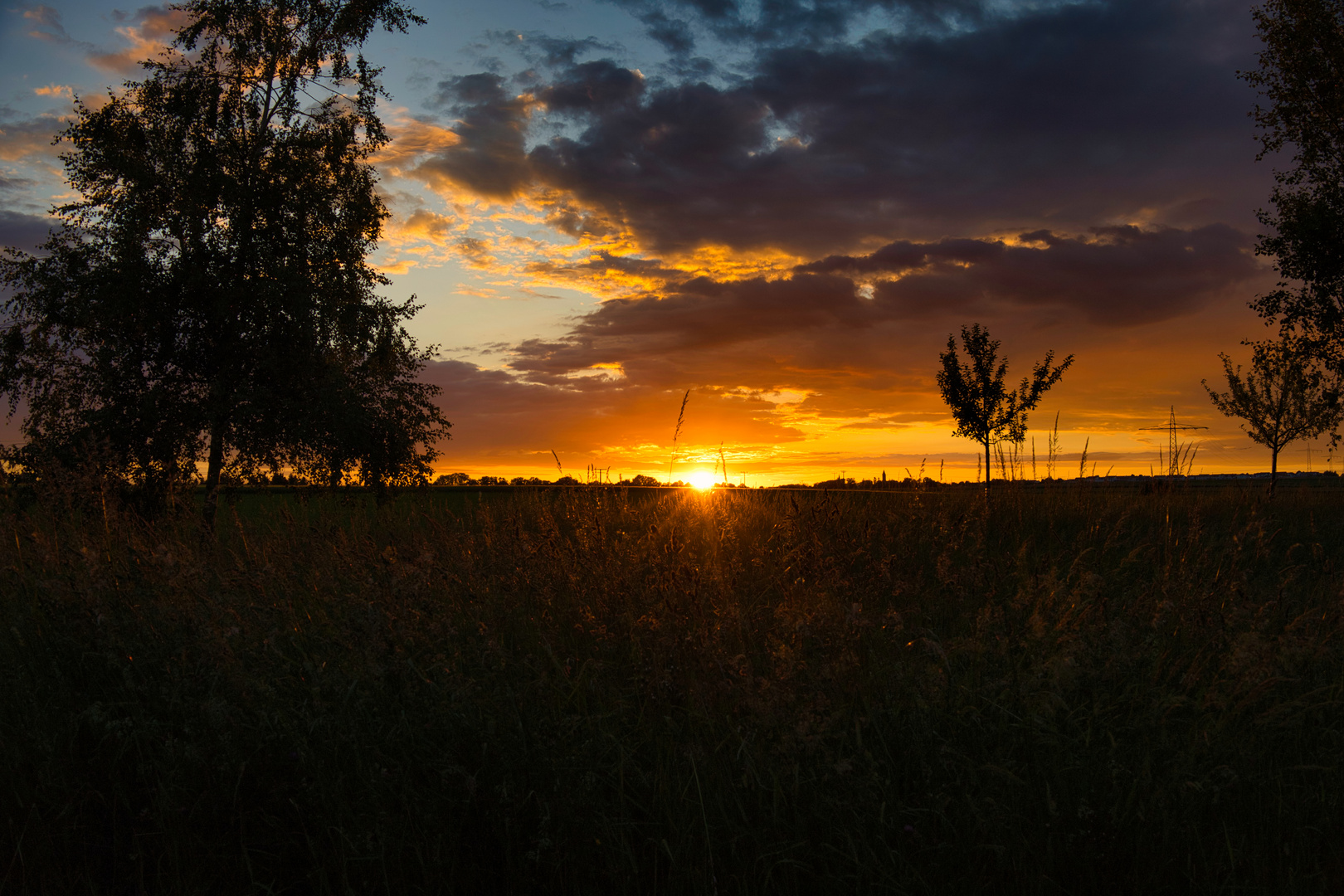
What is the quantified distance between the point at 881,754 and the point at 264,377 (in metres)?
17.3

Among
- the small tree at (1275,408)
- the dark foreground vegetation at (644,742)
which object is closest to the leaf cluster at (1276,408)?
the small tree at (1275,408)

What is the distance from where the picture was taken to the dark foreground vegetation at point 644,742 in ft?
8.48

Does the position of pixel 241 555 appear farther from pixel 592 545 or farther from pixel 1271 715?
pixel 1271 715

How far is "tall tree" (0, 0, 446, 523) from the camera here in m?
15.3

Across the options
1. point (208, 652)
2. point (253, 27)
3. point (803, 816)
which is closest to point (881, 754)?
point (803, 816)

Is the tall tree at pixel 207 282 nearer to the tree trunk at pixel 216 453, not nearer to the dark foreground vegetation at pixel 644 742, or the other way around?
the tree trunk at pixel 216 453

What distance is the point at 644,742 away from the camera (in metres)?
3.08

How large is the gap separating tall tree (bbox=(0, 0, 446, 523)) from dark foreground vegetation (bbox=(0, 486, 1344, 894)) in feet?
39.8

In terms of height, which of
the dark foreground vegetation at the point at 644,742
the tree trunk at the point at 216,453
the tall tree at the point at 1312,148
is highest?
the tall tree at the point at 1312,148

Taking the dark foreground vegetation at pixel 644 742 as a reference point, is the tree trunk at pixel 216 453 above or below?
above

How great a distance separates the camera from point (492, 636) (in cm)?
373

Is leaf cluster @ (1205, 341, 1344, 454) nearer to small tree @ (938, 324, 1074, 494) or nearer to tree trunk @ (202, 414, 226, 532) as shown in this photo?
small tree @ (938, 324, 1074, 494)

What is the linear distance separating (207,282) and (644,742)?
55.8ft

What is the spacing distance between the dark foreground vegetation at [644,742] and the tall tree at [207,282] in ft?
39.8
